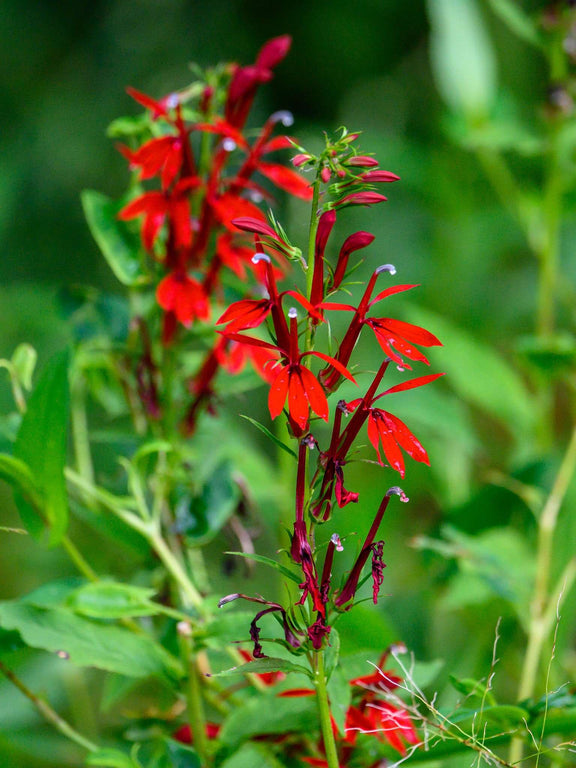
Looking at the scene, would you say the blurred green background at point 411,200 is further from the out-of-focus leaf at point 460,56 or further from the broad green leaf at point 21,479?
the broad green leaf at point 21,479

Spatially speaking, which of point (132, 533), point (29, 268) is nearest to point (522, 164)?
point (29, 268)

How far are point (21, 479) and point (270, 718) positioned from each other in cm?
16

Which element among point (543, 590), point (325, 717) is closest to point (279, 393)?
point (325, 717)

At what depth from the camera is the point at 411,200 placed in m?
1.31

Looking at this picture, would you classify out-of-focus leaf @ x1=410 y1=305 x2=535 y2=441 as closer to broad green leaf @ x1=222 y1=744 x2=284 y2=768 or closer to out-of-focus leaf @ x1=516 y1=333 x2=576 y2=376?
out-of-focus leaf @ x1=516 y1=333 x2=576 y2=376

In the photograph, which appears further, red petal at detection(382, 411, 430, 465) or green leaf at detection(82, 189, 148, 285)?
green leaf at detection(82, 189, 148, 285)

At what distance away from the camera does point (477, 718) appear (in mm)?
373

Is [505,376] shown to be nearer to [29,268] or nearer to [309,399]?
[309,399]

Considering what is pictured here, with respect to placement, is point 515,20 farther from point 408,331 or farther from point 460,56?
point 408,331

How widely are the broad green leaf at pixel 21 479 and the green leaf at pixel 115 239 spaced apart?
0.12 m

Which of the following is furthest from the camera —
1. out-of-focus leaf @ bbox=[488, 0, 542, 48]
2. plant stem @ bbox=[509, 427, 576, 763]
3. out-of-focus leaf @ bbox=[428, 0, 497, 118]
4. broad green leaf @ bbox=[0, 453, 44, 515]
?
out-of-focus leaf @ bbox=[428, 0, 497, 118]

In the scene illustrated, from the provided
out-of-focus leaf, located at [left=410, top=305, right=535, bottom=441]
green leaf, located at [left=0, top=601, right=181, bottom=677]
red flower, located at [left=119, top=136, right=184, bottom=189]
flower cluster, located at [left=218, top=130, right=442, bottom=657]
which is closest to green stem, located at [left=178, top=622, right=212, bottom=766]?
green leaf, located at [left=0, top=601, right=181, bottom=677]

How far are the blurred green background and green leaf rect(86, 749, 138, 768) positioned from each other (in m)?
Result: 0.26

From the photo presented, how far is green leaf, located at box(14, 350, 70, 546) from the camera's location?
391 millimetres
